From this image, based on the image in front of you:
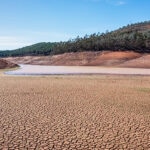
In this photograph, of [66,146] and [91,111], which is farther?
[91,111]

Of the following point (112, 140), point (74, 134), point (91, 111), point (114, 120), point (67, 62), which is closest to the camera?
point (112, 140)

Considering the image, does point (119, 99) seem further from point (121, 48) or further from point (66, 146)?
point (121, 48)

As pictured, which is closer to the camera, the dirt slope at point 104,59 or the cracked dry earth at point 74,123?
the cracked dry earth at point 74,123

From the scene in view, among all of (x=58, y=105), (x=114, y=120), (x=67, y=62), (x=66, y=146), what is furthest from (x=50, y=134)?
(x=67, y=62)

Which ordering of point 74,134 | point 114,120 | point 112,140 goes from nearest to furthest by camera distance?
point 112,140 < point 74,134 < point 114,120

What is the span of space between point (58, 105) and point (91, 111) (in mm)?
2272

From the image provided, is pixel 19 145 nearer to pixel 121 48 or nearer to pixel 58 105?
pixel 58 105

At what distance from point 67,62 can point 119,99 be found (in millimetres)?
75121

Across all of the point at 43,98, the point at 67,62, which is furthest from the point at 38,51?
the point at 43,98

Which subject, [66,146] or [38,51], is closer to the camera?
[66,146]

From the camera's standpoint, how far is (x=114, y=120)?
12812 millimetres

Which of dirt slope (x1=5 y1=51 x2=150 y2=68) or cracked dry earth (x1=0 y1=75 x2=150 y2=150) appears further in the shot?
dirt slope (x1=5 y1=51 x2=150 y2=68)

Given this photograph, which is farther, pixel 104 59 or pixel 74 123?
pixel 104 59

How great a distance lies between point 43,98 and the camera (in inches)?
741
